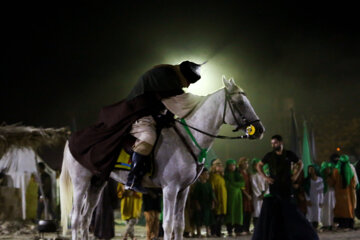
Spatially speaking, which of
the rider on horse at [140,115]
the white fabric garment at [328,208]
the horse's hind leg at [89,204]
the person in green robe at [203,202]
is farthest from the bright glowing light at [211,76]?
the rider on horse at [140,115]

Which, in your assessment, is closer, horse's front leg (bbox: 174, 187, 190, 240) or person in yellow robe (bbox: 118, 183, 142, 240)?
horse's front leg (bbox: 174, 187, 190, 240)

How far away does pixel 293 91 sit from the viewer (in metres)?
29.0

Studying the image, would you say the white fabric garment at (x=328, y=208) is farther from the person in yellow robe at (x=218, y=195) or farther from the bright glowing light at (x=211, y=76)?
the bright glowing light at (x=211, y=76)

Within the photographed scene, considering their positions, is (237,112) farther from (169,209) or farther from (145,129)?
(169,209)

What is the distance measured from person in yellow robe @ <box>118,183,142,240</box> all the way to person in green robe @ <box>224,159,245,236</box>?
112 inches

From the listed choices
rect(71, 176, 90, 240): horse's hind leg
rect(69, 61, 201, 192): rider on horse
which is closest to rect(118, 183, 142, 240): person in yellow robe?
rect(71, 176, 90, 240): horse's hind leg

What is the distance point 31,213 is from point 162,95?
1260 cm

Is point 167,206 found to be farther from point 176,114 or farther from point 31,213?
point 31,213

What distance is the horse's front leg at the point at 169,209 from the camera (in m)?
5.93

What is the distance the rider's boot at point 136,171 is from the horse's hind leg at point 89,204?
1077mm

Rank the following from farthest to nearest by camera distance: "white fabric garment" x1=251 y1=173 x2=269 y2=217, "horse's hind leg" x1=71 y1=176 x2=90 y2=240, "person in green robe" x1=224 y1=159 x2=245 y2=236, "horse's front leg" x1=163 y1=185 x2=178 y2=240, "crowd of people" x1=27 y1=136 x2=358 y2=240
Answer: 1. "white fabric garment" x1=251 y1=173 x2=269 y2=217
2. "person in green robe" x1=224 y1=159 x2=245 y2=236
3. "crowd of people" x1=27 y1=136 x2=358 y2=240
4. "horse's hind leg" x1=71 y1=176 x2=90 y2=240
5. "horse's front leg" x1=163 y1=185 x2=178 y2=240

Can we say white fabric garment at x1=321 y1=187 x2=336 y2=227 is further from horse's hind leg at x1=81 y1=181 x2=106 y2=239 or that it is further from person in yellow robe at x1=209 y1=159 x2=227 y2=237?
horse's hind leg at x1=81 y1=181 x2=106 y2=239

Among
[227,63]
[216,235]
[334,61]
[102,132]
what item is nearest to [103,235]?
[216,235]

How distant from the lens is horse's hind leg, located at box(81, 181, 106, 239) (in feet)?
22.8
